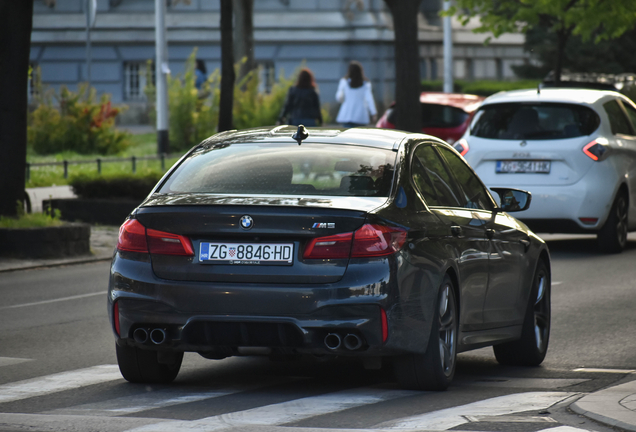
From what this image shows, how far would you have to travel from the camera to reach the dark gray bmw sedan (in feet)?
20.9

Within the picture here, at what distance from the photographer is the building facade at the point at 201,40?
148 ft

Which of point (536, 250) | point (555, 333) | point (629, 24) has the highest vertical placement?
point (629, 24)

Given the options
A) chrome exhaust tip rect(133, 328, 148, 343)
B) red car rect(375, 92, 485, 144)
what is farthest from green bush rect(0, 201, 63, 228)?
red car rect(375, 92, 485, 144)

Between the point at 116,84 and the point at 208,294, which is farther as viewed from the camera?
the point at 116,84

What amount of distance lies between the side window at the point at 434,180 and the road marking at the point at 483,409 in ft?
3.83

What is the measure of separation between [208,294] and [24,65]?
973 centimetres

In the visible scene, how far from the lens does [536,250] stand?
833 cm

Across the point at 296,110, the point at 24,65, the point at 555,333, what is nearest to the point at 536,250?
the point at 555,333

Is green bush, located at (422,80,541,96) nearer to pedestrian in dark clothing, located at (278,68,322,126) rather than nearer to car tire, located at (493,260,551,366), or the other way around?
pedestrian in dark clothing, located at (278,68,322,126)

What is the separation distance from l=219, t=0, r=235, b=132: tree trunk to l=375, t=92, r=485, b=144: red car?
3.61 meters

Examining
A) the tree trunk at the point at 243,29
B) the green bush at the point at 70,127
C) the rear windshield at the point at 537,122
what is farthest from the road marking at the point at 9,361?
the tree trunk at the point at 243,29

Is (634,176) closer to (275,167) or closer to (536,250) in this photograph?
(536,250)

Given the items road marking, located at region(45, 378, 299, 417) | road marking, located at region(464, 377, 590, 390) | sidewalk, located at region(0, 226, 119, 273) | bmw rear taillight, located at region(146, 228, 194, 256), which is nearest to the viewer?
road marking, located at region(45, 378, 299, 417)

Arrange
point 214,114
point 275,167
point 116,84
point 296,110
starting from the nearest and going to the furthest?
point 275,167, point 296,110, point 214,114, point 116,84
